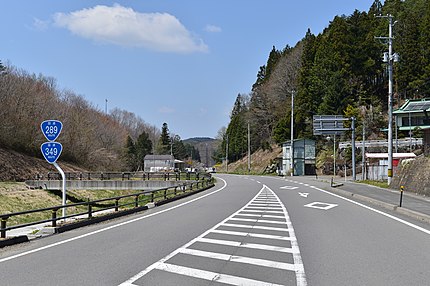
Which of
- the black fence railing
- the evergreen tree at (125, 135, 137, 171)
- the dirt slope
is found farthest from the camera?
the evergreen tree at (125, 135, 137, 171)

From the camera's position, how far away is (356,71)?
77.2m

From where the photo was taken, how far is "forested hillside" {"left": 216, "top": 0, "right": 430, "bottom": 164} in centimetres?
6900

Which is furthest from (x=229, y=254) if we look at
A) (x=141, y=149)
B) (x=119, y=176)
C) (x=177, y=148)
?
(x=177, y=148)

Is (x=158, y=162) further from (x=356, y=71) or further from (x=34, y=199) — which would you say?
(x=34, y=199)

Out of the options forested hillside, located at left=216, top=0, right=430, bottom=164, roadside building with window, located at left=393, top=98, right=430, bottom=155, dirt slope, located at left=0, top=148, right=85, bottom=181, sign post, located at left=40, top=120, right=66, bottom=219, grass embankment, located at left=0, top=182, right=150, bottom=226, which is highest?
forested hillside, located at left=216, top=0, right=430, bottom=164

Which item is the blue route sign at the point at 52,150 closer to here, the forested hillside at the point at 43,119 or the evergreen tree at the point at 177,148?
the forested hillside at the point at 43,119

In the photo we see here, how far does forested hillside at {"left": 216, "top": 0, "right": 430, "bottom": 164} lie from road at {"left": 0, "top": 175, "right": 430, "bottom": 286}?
5752 centimetres

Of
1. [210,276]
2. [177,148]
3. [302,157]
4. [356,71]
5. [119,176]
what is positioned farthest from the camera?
[177,148]

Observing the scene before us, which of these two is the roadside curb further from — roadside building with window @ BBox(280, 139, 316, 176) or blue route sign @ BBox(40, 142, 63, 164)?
roadside building with window @ BBox(280, 139, 316, 176)

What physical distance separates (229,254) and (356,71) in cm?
7384

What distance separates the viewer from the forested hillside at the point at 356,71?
6900cm

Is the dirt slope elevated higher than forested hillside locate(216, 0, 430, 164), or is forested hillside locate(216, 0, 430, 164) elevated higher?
forested hillside locate(216, 0, 430, 164)

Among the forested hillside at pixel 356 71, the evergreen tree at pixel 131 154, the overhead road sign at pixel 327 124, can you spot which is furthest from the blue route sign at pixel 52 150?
the evergreen tree at pixel 131 154

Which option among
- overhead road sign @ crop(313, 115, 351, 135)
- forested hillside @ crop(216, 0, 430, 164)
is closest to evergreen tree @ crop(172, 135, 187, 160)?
forested hillside @ crop(216, 0, 430, 164)
